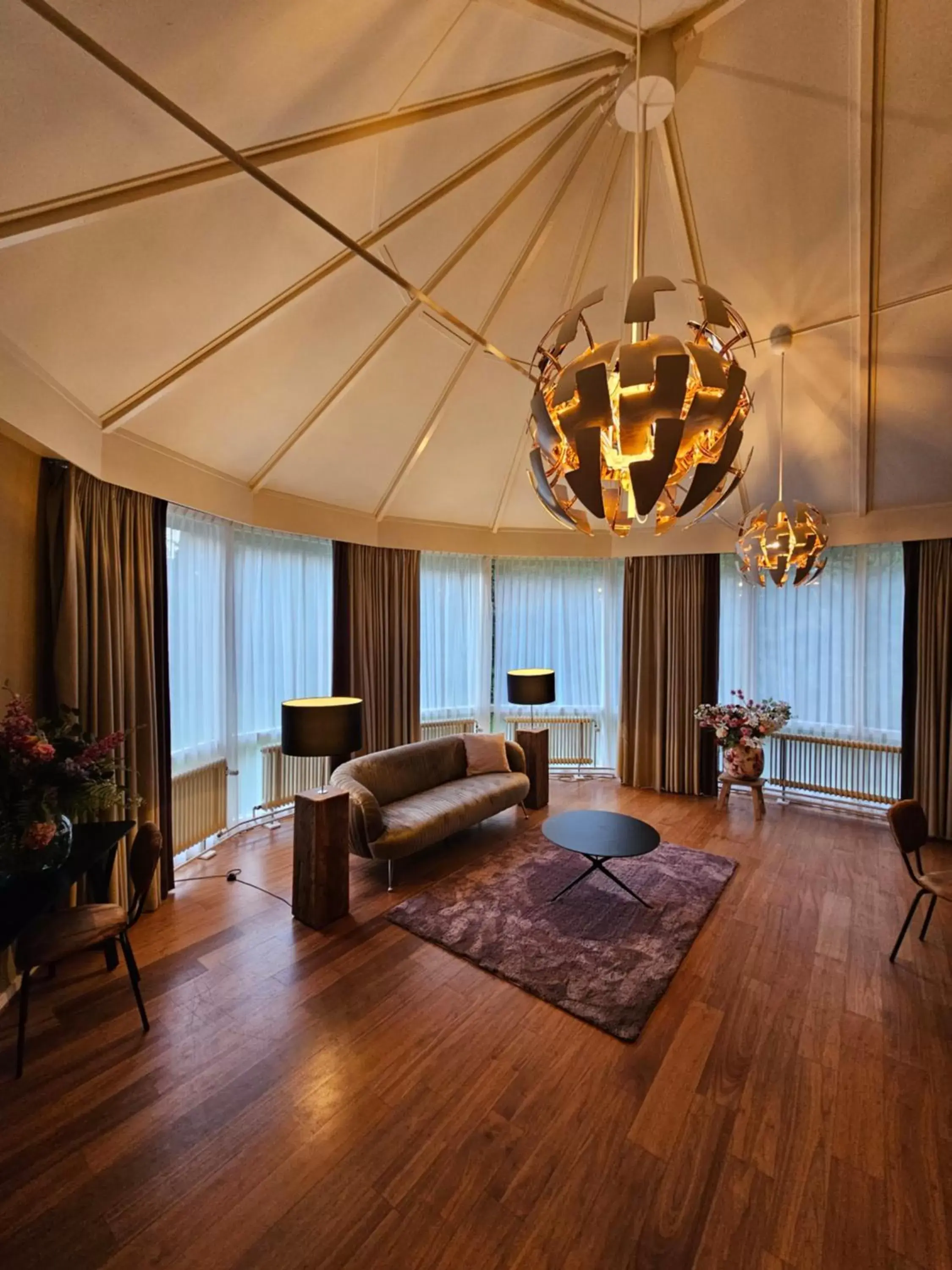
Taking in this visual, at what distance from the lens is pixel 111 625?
2969mm

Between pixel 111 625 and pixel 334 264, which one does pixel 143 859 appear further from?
pixel 334 264

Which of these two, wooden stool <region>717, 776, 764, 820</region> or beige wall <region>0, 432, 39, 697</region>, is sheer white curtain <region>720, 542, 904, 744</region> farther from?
beige wall <region>0, 432, 39, 697</region>

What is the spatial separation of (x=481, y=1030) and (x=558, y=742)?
13.3 feet

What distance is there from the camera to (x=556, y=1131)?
5.90 feet

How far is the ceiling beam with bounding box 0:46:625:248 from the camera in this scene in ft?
6.22

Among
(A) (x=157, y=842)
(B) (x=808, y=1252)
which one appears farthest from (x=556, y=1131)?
(A) (x=157, y=842)

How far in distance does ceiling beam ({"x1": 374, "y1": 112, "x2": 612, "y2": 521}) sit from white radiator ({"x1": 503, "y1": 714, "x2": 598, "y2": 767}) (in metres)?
3.03

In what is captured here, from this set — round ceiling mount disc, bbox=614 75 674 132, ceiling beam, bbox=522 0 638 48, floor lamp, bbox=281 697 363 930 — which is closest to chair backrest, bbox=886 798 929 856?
floor lamp, bbox=281 697 363 930

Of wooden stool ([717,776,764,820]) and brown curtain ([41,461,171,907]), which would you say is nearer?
brown curtain ([41,461,171,907])

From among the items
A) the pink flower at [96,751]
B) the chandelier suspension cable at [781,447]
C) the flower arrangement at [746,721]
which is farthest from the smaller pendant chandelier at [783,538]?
the pink flower at [96,751]

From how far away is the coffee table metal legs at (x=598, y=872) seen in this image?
3.27 meters

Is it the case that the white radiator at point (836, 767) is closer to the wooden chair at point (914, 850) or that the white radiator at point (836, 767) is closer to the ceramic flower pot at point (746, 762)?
the ceramic flower pot at point (746, 762)

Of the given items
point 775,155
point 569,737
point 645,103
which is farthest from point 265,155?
point 569,737

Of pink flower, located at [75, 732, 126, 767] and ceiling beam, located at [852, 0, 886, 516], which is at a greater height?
ceiling beam, located at [852, 0, 886, 516]
